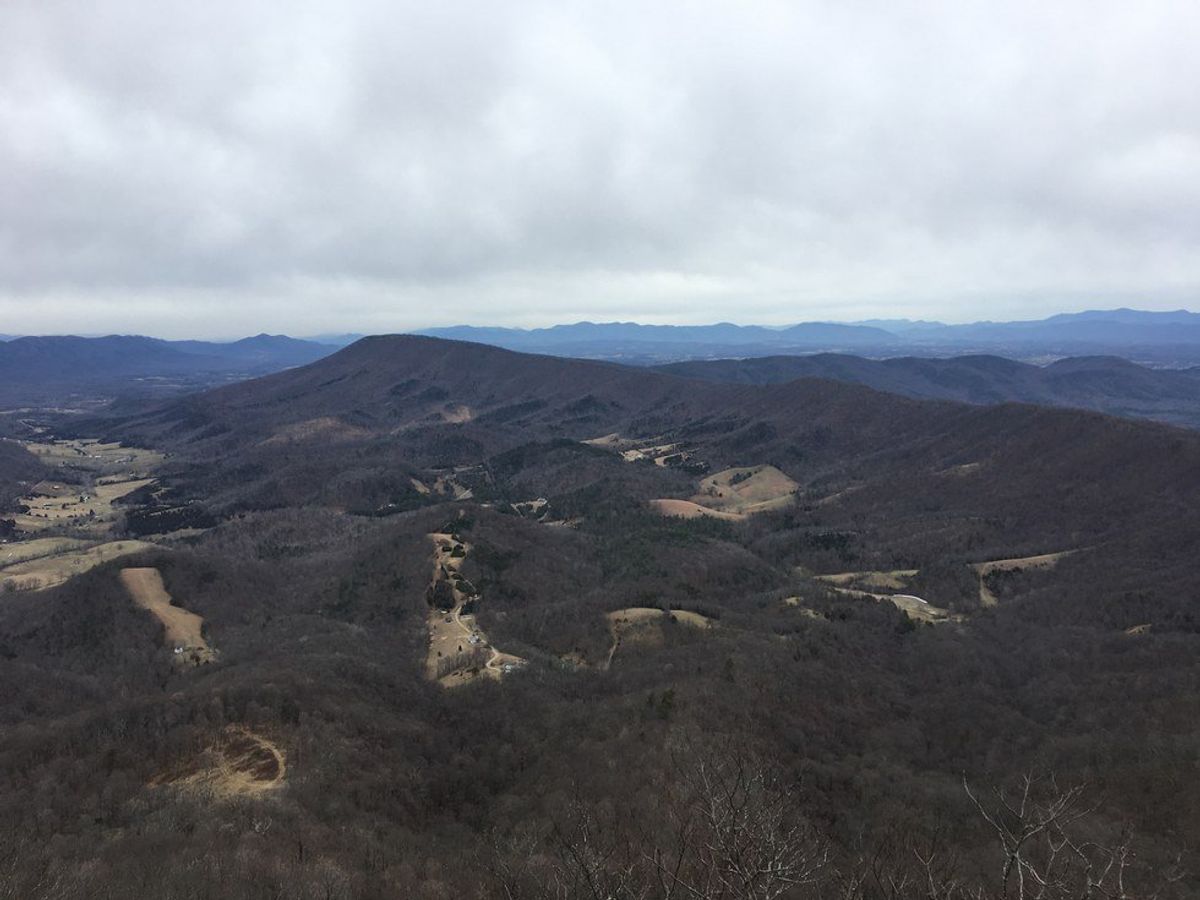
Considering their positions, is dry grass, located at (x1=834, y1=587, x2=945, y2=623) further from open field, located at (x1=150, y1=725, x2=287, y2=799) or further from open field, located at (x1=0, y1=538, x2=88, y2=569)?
open field, located at (x1=0, y1=538, x2=88, y2=569)

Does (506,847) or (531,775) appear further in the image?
(531,775)

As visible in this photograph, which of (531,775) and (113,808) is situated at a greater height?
(113,808)

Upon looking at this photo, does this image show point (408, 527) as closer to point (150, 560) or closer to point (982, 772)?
point (150, 560)

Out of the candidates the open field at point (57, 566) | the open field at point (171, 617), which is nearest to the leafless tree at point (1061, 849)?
the open field at point (171, 617)

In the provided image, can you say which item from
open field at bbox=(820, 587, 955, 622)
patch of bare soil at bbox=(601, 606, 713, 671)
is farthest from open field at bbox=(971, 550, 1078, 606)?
patch of bare soil at bbox=(601, 606, 713, 671)

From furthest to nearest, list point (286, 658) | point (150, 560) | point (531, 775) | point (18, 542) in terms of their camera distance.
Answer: point (18, 542), point (150, 560), point (286, 658), point (531, 775)

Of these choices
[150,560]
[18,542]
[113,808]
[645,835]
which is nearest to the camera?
[645,835]

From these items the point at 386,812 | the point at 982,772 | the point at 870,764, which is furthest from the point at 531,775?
the point at 982,772
